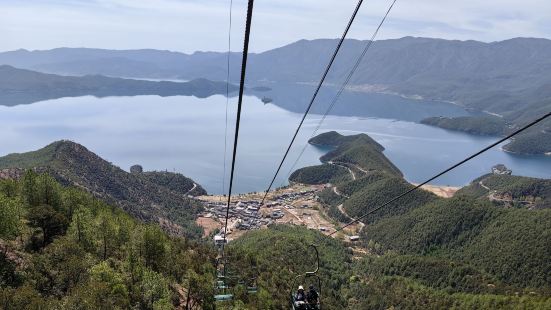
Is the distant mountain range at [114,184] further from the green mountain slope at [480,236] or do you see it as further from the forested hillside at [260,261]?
the green mountain slope at [480,236]

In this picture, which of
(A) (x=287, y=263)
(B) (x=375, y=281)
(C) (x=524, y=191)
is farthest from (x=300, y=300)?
(C) (x=524, y=191)

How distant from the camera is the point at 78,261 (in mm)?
25031

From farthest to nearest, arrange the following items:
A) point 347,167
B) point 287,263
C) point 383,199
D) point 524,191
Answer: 1. point 347,167
2. point 524,191
3. point 383,199
4. point 287,263

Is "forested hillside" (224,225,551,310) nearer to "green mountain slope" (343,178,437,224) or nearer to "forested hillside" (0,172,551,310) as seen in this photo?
"forested hillside" (0,172,551,310)

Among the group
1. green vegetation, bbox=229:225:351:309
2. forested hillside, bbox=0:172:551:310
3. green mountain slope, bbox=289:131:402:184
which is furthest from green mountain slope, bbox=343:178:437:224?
green vegetation, bbox=229:225:351:309

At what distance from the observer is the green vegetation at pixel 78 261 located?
72.5ft

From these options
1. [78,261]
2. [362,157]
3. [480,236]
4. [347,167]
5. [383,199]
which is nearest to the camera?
[78,261]

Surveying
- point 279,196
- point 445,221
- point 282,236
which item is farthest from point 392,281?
point 279,196

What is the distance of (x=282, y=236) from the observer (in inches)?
2908

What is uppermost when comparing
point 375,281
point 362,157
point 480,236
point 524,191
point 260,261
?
point 362,157

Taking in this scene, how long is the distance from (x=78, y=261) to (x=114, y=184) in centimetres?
8253

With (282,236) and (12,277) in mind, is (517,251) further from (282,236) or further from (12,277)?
(12,277)

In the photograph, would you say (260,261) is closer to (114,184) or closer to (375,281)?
(375,281)

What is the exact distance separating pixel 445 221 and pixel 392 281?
104 ft
